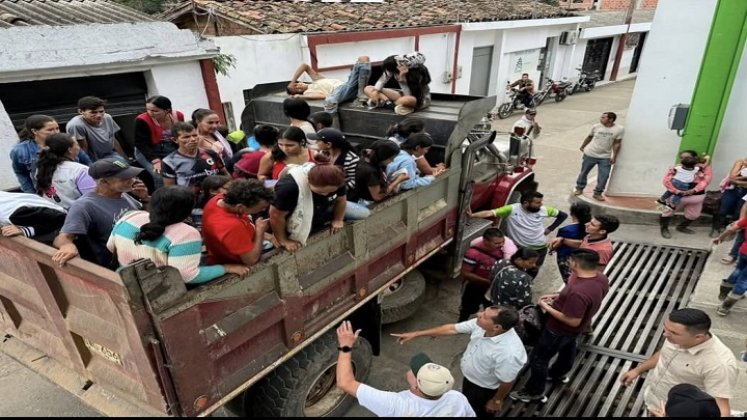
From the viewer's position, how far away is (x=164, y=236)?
2.01m

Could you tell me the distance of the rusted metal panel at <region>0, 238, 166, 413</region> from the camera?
1.95m

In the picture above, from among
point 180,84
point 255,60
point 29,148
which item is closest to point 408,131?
point 29,148

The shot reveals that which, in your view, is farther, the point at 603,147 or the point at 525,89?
the point at 525,89

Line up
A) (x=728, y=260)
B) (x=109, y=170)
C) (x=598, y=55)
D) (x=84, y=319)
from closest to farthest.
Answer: (x=84, y=319) < (x=109, y=170) < (x=728, y=260) < (x=598, y=55)

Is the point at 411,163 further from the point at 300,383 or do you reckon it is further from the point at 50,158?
the point at 50,158

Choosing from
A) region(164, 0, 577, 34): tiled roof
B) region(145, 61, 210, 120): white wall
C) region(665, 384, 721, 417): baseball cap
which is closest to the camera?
region(665, 384, 721, 417): baseball cap

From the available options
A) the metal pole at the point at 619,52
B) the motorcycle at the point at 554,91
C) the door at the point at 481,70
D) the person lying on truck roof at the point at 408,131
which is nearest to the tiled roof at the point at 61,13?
the person lying on truck roof at the point at 408,131

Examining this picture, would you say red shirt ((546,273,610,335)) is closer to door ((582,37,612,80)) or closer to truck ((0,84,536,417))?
truck ((0,84,536,417))

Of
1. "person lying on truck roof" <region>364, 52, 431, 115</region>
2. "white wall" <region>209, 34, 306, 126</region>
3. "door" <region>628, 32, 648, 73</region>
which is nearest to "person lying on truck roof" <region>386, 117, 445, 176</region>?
"person lying on truck roof" <region>364, 52, 431, 115</region>

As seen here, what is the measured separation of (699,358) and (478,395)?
128 centimetres

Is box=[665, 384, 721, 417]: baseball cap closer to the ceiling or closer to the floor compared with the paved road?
closer to the ceiling

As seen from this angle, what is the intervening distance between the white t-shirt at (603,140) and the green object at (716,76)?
2.74 feet

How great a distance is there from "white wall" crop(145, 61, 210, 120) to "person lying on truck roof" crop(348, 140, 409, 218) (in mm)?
4770

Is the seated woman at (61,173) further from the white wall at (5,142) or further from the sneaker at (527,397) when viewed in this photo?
the sneaker at (527,397)
